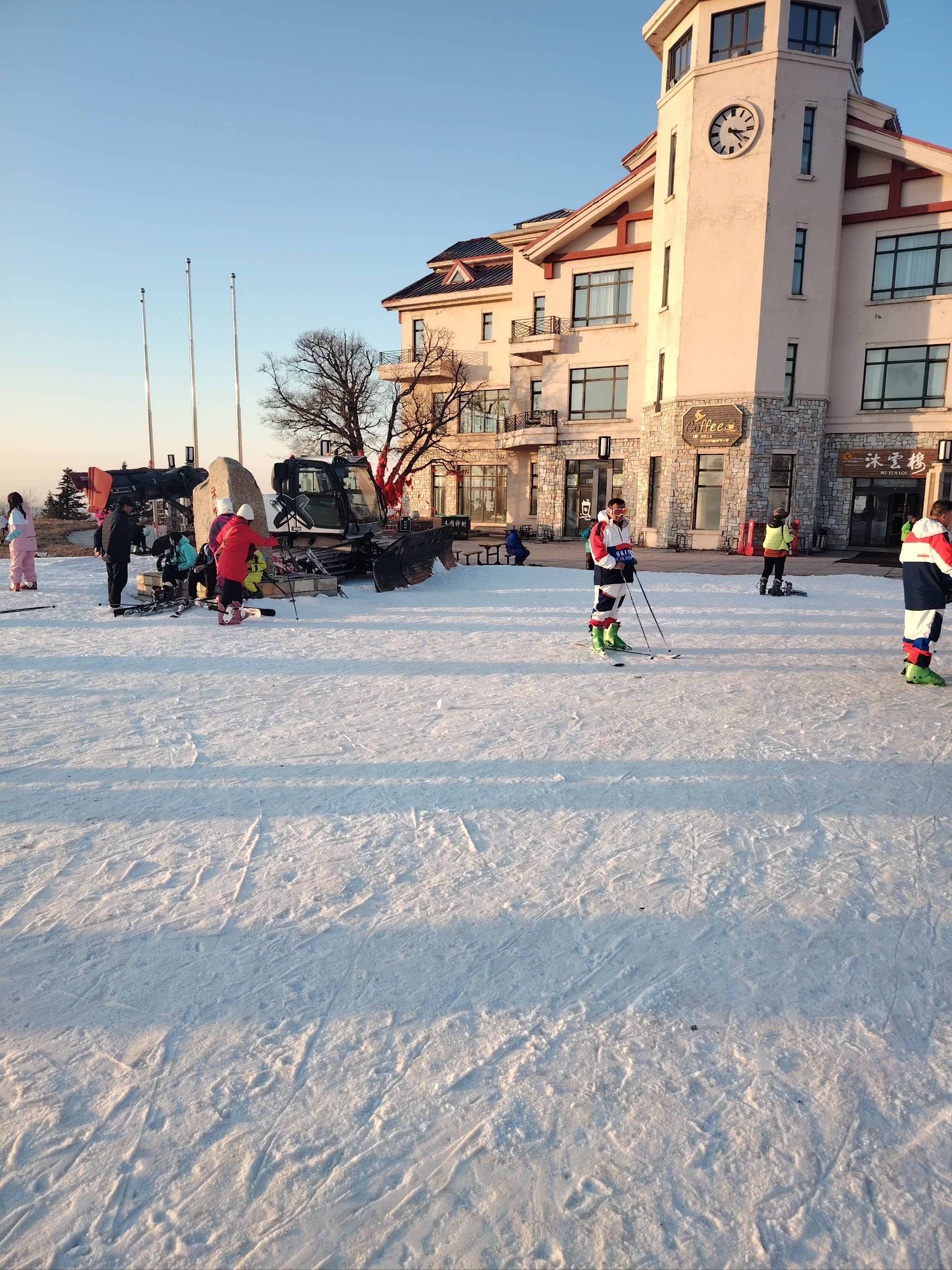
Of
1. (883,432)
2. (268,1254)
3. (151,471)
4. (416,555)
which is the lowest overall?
(268,1254)

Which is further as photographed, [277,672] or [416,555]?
[416,555]

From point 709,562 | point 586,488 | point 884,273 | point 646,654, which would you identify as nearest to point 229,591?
point 646,654

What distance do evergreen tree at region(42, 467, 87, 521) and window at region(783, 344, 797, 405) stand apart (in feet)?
106

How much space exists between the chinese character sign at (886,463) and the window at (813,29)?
12539mm

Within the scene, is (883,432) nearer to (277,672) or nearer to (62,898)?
(277,672)

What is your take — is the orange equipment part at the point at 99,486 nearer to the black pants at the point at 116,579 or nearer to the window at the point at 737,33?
the black pants at the point at 116,579

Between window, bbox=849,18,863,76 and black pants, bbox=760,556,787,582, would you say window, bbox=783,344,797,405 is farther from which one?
black pants, bbox=760,556,787,582

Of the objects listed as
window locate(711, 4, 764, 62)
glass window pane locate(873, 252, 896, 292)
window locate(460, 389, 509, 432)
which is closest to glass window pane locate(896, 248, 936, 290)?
glass window pane locate(873, 252, 896, 292)

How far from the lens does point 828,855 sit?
400 cm

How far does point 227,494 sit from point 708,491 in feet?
60.8

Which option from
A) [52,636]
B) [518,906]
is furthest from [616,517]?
[52,636]

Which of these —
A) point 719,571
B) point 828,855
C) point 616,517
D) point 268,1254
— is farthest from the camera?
point 719,571

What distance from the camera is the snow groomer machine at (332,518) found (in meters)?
15.6

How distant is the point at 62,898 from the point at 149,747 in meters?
2.20
